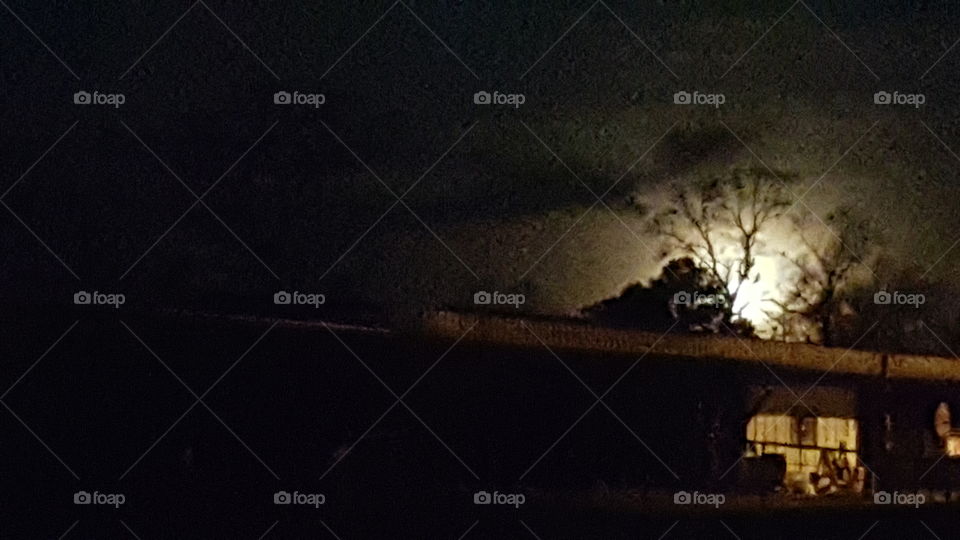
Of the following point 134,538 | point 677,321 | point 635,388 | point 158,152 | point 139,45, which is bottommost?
point 134,538

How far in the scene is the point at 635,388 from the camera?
4.53 meters

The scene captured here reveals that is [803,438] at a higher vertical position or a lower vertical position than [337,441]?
higher

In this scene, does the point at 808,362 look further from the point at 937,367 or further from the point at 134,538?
the point at 134,538

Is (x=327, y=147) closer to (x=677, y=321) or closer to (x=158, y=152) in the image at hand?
(x=158, y=152)

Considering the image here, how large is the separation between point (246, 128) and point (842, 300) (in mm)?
3534

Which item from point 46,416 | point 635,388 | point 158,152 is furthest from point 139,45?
point 635,388

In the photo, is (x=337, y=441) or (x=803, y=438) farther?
(x=803, y=438)

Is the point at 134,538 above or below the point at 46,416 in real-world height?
below

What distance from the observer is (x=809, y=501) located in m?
4.56

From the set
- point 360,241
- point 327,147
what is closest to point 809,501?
point 360,241

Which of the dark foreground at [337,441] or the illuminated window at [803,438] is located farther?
the illuminated window at [803,438]

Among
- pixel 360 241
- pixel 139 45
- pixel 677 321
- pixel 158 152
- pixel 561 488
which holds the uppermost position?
pixel 139 45

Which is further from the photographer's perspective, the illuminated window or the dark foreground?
the illuminated window

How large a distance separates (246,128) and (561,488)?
2692mm
